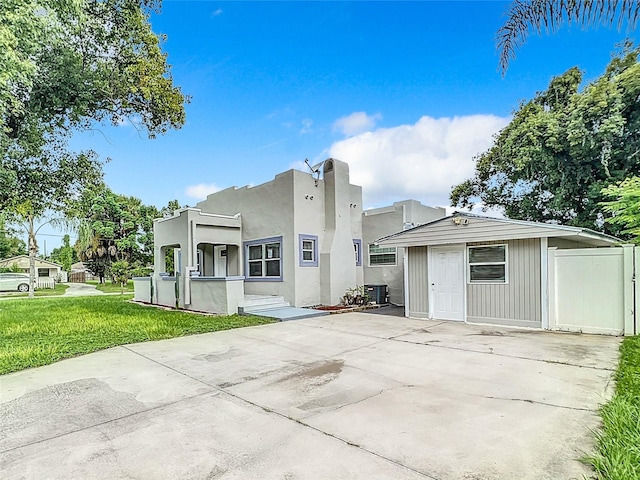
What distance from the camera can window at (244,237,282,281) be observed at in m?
13.6

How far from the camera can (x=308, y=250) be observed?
13.4 meters

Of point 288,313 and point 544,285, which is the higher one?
point 544,285

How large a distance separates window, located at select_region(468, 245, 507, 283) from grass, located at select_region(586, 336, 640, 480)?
15.9ft

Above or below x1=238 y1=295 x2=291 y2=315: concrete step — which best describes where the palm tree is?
above

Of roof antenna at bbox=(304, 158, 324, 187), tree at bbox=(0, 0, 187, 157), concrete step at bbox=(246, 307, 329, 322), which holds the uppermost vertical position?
tree at bbox=(0, 0, 187, 157)

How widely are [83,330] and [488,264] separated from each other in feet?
35.4

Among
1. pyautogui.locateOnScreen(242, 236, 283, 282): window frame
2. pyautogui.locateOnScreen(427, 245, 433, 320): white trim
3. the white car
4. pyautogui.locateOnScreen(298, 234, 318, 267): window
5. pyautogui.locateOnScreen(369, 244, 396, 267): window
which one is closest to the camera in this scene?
pyautogui.locateOnScreen(427, 245, 433, 320): white trim

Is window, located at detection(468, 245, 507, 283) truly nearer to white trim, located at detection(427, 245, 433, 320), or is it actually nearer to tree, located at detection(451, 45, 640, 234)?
white trim, located at detection(427, 245, 433, 320)

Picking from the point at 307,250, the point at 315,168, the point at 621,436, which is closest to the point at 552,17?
the point at 621,436

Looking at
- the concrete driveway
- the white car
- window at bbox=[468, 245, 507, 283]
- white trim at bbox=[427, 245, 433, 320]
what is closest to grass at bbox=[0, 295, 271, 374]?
the concrete driveway

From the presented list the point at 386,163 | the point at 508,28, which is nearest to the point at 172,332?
the point at 508,28

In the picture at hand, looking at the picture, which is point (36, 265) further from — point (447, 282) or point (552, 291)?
point (552, 291)

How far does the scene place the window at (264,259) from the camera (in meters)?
13.6

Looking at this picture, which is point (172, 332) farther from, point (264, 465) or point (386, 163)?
point (386, 163)
